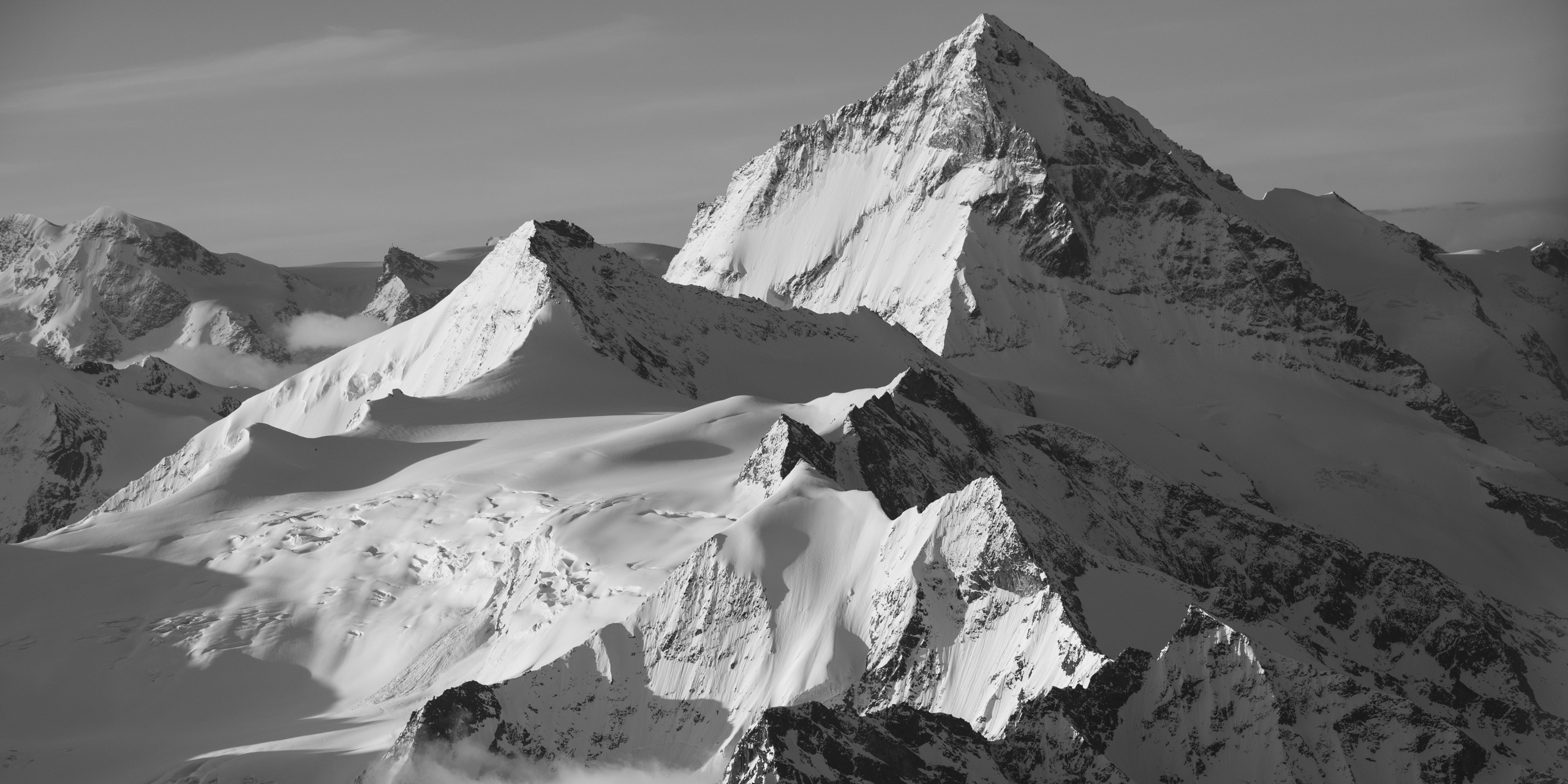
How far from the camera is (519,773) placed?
86.5 m

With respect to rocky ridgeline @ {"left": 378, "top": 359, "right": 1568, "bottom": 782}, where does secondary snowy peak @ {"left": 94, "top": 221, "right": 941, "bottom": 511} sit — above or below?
above

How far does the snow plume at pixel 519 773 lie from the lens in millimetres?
84875

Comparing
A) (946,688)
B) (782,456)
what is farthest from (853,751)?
(782,456)

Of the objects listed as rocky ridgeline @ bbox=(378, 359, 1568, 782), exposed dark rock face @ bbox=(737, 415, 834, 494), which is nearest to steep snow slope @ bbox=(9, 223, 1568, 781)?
rocky ridgeline @ bbox=(378, 359, 1568, 782)

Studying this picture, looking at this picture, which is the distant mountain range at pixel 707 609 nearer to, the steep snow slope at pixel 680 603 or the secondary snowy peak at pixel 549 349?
the steep snow slope at pixel 680 603

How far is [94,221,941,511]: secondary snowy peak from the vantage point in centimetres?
17750

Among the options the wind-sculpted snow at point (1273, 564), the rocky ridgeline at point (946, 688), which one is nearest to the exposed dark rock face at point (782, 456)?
the rocky ridgeline at point (946, 688)

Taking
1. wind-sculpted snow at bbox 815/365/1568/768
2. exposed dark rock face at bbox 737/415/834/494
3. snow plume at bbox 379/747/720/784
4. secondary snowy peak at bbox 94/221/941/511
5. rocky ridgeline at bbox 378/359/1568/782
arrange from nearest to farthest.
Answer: rocky ridgeline at bbox 378/359/1568/782 < snow plume at bbox 379/747/720/784 < exposed dark rock face at bbox 737/415/834/494 < wind-sculpted snow at bbox 815/365/1568/768 < secondary snowy peak at bbox 94/221/941/511

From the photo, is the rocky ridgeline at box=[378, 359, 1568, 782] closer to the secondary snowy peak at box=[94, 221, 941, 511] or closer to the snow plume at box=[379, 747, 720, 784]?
the snow plume at box=[379, 747, 720, 784]

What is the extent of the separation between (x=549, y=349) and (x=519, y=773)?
3516 inches

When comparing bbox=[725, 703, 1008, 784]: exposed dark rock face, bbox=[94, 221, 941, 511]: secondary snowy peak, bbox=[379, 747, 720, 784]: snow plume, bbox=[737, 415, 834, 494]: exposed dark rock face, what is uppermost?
bbox=[94, 221, 941, 511]: secondary snowy peak

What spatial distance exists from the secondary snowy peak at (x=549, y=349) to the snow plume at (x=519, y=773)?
8137 cm

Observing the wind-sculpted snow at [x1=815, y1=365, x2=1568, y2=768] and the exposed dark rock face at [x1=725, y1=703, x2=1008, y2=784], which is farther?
the wind-sculpted snow at [x1=815, y1=365, x2=1568, y2=768]

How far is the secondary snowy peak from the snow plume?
81.4m
